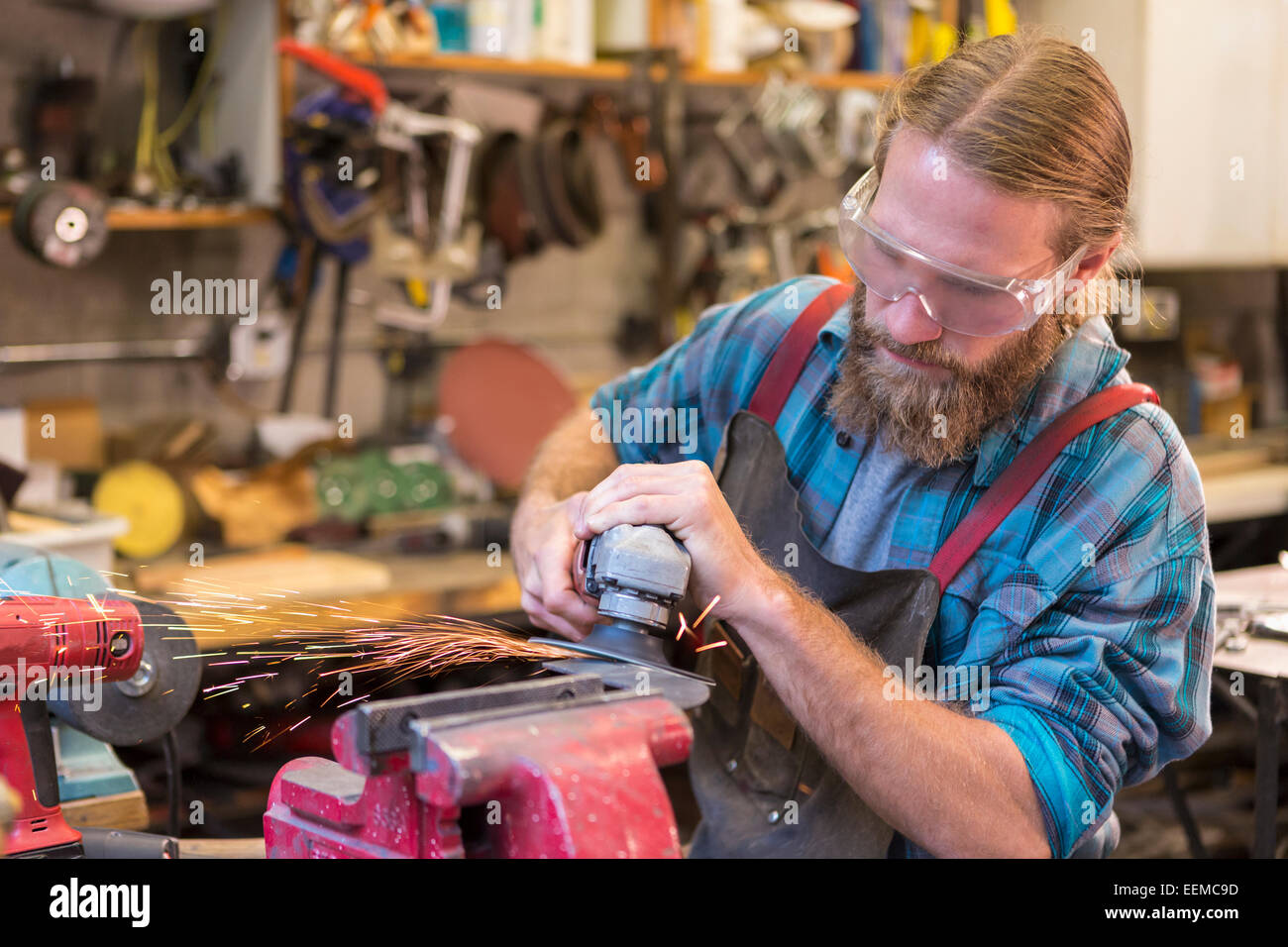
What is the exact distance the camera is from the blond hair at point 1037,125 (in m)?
1.41

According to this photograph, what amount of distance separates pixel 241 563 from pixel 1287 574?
249cm

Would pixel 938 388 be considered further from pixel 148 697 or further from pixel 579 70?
pixel 579 70

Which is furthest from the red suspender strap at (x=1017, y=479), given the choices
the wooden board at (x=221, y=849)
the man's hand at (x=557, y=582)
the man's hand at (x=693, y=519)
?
the wooden board at (x=221, y=849)

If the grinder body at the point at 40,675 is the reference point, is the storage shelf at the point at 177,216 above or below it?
above

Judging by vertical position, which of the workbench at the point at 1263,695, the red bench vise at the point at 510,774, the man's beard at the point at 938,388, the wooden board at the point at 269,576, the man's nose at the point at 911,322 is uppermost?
the man's nose at the point at 911,322

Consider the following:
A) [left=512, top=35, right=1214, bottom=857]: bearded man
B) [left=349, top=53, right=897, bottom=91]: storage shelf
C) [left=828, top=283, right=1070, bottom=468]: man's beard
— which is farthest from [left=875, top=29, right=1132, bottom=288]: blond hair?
[left=349, top=53, right=897, bottom=91]: storage shelf

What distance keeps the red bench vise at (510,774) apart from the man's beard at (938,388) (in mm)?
630

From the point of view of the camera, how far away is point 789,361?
177 centimetres

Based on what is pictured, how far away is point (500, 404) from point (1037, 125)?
2472mm

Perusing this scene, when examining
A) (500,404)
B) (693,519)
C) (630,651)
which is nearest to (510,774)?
(630,651)

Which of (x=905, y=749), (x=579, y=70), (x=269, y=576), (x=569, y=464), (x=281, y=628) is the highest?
(x=579, y=70)

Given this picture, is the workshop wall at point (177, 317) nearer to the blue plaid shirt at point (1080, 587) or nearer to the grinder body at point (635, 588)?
the blue plaid shirt at point (1080, 587)

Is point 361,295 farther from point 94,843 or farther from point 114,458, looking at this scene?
point 94,843
